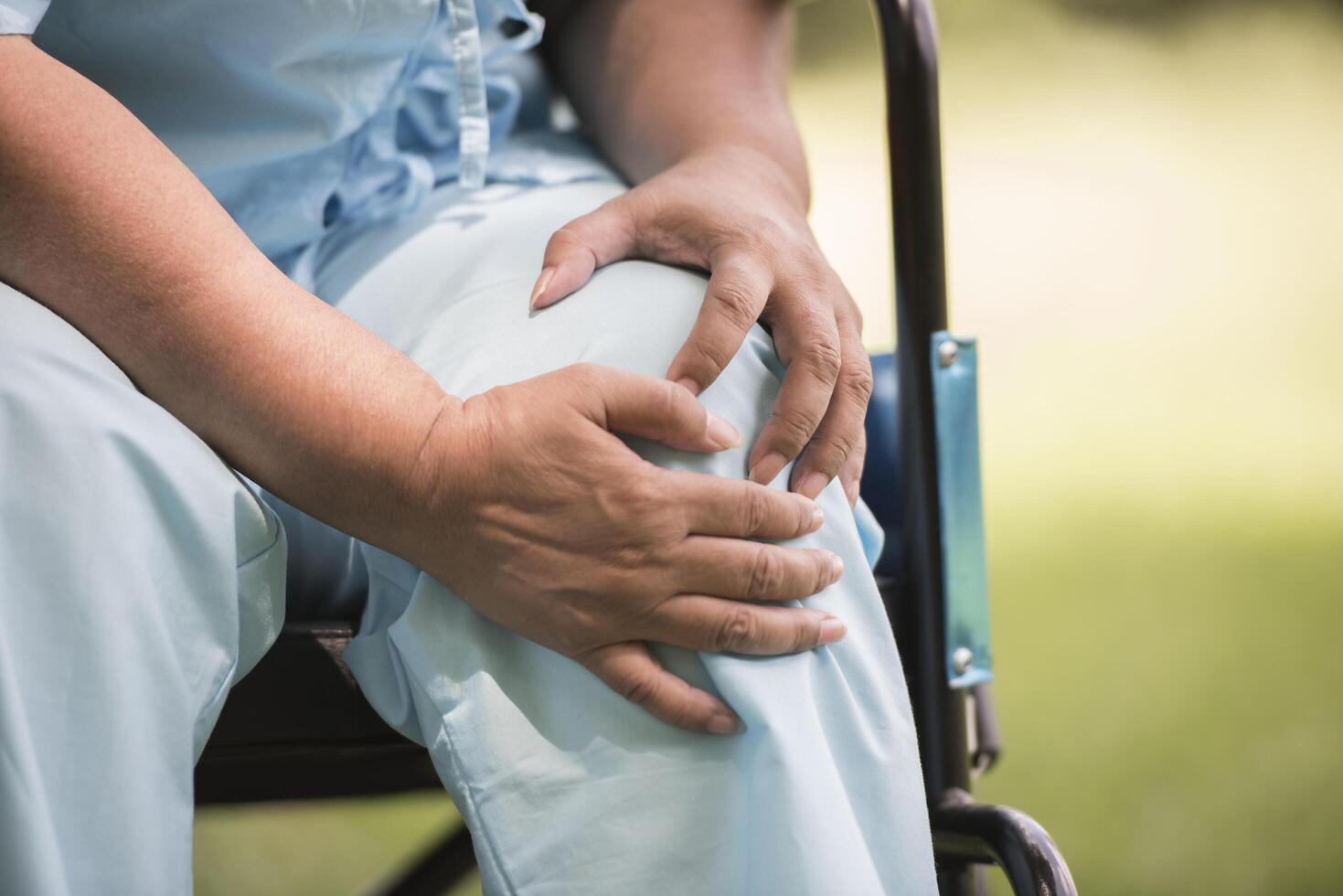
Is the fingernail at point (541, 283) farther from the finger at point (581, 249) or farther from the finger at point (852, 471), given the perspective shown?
the finger at point (852, 471)

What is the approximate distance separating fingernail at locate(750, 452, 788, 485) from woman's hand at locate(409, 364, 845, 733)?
0.02 m

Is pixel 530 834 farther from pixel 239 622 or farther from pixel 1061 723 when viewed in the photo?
pixel 1061 723

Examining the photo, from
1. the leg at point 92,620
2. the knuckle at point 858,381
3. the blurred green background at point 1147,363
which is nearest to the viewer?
the leg at point 92,620

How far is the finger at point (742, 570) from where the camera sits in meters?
0.34

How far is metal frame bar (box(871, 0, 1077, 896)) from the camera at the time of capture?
1.59 feet

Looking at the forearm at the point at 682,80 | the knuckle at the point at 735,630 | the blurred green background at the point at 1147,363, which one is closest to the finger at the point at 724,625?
the knuckle at the point at 735,630

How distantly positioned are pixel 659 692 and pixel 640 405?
82 mm

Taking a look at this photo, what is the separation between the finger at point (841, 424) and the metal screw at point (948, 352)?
0.27 feet

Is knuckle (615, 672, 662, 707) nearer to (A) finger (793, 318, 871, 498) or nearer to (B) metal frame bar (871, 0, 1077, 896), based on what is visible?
(A) finger (793, 318, 871, 498)

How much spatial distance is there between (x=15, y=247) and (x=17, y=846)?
165 mm

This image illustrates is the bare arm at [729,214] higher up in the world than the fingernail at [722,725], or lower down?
higher up

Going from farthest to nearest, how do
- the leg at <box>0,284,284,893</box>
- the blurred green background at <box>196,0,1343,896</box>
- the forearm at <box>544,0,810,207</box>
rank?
the blurred green background at <box>196,0,1343,896</box> → the forearm at <box>544,0,810,207</box> → the leg at <box>0,284,284,893</box>

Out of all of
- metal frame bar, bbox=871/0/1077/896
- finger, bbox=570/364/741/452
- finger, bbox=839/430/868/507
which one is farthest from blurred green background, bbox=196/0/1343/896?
finger, bbox=570/364/741/452

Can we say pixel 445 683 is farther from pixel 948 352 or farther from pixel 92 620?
pixel 948 352
